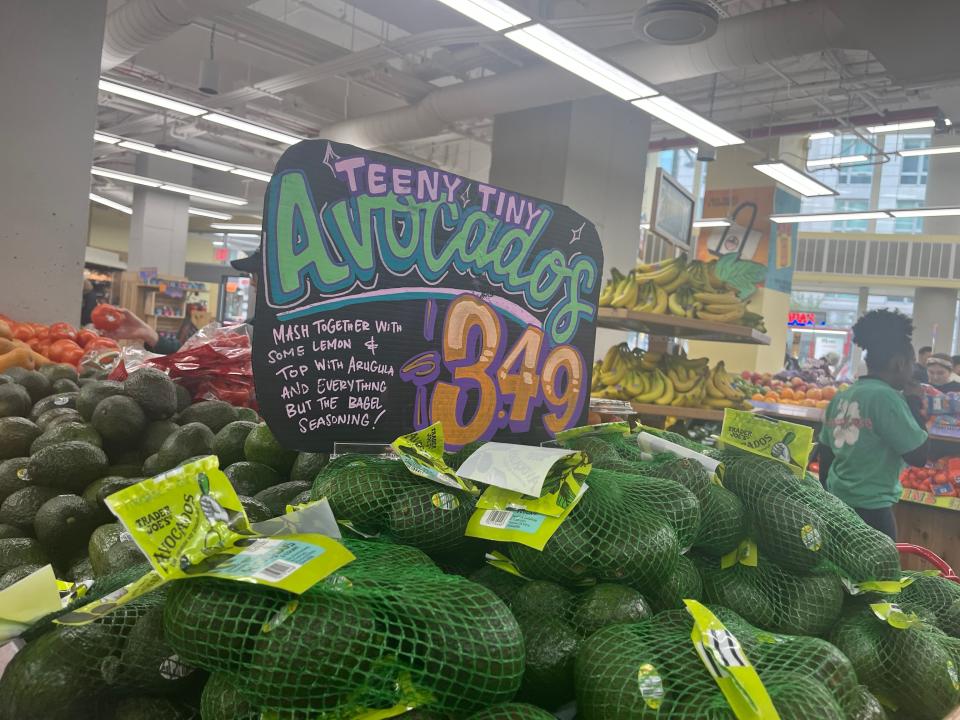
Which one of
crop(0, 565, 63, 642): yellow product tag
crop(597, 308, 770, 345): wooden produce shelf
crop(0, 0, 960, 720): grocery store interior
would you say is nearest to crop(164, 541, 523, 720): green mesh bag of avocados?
crop(0, 0, 960, 720): grocery store interior

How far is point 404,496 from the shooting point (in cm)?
117

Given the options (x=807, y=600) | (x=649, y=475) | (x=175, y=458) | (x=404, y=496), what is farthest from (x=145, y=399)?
(x=807, y=600)

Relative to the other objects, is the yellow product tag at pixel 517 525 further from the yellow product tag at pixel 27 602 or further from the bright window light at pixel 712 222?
the bright window light at pixel 712 222

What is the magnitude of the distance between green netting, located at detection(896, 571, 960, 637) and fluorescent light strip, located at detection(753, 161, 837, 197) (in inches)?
307

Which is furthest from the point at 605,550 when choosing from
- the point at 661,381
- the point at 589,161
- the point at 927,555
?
the point at 589,161

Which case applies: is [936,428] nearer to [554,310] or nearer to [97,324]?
[554,310]

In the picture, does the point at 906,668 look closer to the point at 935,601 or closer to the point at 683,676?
the point at 935,601

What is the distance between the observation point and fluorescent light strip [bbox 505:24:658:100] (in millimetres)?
5445

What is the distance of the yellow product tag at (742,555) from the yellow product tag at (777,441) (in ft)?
0.87

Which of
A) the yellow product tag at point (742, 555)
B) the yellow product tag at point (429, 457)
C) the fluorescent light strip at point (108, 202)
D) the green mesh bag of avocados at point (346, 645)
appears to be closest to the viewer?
the green mesh bag of avocados at point (346, 645)

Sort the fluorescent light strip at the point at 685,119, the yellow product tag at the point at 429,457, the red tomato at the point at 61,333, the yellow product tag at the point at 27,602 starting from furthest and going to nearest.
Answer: the fluorescent light strip at the point at 685,119 < the red tomato at the point at 61,333 < the yellow product tag at the point at 429,457 < the yellow product tag at the point at 27,602

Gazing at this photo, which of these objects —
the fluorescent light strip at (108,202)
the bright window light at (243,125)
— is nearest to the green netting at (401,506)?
the bright window light at (243,125)

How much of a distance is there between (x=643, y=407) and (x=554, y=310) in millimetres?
2795

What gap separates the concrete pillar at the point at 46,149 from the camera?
16.1ft
